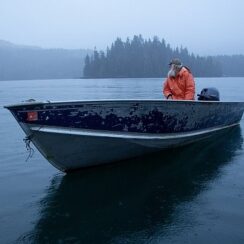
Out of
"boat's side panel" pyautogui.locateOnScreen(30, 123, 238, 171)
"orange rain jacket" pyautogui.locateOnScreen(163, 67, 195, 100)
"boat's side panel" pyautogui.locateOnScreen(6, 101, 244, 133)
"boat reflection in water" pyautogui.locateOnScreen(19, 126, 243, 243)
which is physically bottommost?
"boat reflection in water" pyautogui.locateOnScreen(19, 126, 243, 243)

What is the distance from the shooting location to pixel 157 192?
663cm

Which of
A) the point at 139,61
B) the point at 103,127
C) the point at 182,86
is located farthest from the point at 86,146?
the point at 139,61

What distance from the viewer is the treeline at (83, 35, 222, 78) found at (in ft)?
439

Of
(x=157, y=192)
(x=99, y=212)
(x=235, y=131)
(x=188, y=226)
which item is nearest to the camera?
(x=188, y=226)

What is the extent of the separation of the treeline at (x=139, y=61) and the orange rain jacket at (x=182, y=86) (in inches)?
4811

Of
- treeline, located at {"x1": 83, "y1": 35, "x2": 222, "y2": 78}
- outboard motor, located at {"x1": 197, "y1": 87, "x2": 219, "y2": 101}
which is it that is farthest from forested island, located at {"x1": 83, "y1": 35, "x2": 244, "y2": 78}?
outboard motor, located at {"x1": 197, "y1": 87, "x2": 219, "y2": 101}

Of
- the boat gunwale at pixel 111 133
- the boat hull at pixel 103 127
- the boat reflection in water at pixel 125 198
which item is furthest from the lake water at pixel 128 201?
the boat gunwale at pixel 111 133

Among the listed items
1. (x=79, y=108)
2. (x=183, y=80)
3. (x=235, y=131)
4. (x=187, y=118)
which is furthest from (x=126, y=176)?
(x=235, y=131)

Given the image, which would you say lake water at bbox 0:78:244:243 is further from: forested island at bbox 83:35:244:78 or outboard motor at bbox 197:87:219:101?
forested island at bbox 83:35:244:78

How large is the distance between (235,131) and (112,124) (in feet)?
20.3

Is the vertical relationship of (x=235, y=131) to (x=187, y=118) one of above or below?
below

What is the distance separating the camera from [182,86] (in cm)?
980

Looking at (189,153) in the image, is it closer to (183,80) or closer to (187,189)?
(183,80)

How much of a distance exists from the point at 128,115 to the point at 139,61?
430ft
